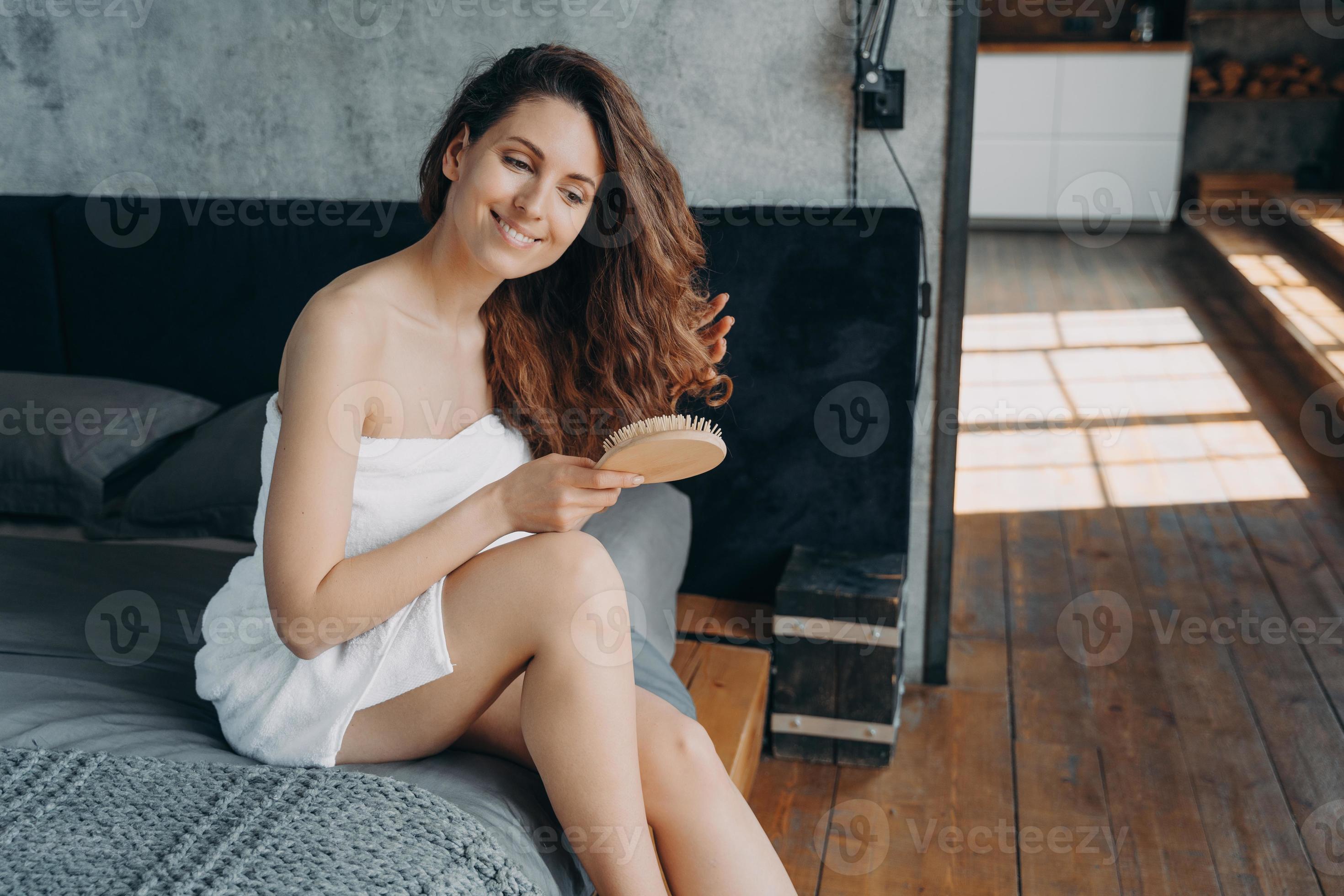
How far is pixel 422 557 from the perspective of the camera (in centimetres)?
111

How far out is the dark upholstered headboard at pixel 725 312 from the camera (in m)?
1.84

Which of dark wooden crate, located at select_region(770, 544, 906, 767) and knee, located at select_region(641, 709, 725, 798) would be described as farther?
dark wooden crate, located at select_region(770, 544, 906, 767)

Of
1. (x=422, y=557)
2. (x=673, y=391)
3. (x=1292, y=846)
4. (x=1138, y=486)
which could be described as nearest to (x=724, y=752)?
(x=673, y=391)

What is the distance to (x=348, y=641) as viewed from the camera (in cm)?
115

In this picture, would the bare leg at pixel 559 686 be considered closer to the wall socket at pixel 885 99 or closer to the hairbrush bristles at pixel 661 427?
the hairbrush bristles at pixel 661 427

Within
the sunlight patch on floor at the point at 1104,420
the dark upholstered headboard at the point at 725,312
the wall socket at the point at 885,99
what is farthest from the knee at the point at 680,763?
the sunlight patch on floor at the point at 1104,420

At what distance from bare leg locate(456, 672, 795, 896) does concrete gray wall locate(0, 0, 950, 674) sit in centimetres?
98

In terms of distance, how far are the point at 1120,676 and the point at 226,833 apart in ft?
5.59

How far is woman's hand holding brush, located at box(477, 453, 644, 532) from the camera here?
1109 mm

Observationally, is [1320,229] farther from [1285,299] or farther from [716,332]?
[716,332]

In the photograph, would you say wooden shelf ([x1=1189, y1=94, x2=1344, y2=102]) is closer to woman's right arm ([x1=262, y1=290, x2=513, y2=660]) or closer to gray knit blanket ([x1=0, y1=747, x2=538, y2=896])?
woman's right arm ([x1=262, y1=290, x2=513, y2=660])

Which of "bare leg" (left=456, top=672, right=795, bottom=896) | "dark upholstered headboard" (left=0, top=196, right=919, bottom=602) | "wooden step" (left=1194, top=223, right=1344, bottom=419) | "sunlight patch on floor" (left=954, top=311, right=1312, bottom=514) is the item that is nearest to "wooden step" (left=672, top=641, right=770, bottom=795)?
"dark upholstered headboard" (left=0, top=196, right=919, bottom=602)

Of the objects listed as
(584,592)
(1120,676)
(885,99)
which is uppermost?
(885,99)

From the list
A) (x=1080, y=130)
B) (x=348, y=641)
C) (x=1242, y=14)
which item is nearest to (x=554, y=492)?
(x=348, y=641)
